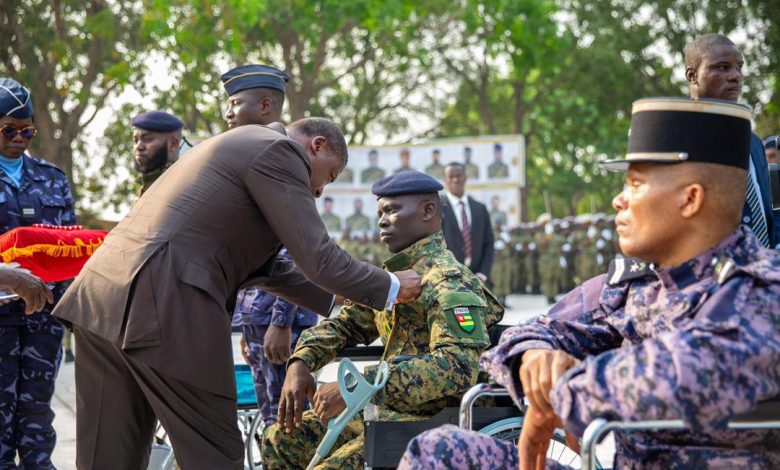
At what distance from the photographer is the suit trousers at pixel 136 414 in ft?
12.4

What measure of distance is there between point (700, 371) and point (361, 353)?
2.40 meters

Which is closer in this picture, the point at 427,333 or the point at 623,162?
the point at 623,162

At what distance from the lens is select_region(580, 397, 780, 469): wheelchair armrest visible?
2.43 m

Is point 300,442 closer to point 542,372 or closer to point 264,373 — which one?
point 264,373

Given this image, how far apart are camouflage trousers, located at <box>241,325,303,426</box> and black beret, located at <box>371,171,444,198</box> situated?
1.40 m

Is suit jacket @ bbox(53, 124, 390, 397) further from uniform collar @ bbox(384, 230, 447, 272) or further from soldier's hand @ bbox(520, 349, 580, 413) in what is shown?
soldier's hand @ bbox(520, 349, 580, 413)

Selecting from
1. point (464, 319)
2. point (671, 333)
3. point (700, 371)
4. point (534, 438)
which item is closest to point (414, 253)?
point (464, 319)

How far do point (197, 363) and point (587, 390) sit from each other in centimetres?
164

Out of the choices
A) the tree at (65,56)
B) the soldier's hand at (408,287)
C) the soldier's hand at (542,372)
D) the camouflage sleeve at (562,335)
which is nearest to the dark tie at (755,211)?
the soldier's hand at (408,287)

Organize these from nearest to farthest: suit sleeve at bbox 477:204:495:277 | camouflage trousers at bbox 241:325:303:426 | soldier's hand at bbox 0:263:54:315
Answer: soldier's hand at bbox 0:263:54:315
camouflage trousers at bbox 241:325:303:426
suit sleeve at bbox 477:204:495:277

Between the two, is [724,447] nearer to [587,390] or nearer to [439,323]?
[587,390]

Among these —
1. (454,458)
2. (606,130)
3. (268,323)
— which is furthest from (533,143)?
(454,458)

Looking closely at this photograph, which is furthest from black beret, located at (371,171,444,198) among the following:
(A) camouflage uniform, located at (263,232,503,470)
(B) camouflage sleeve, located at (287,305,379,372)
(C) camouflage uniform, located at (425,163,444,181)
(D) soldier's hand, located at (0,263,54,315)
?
(C) camouflage uniform, located at (425,163,444,181)

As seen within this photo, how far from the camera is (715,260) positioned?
8.77 feet
